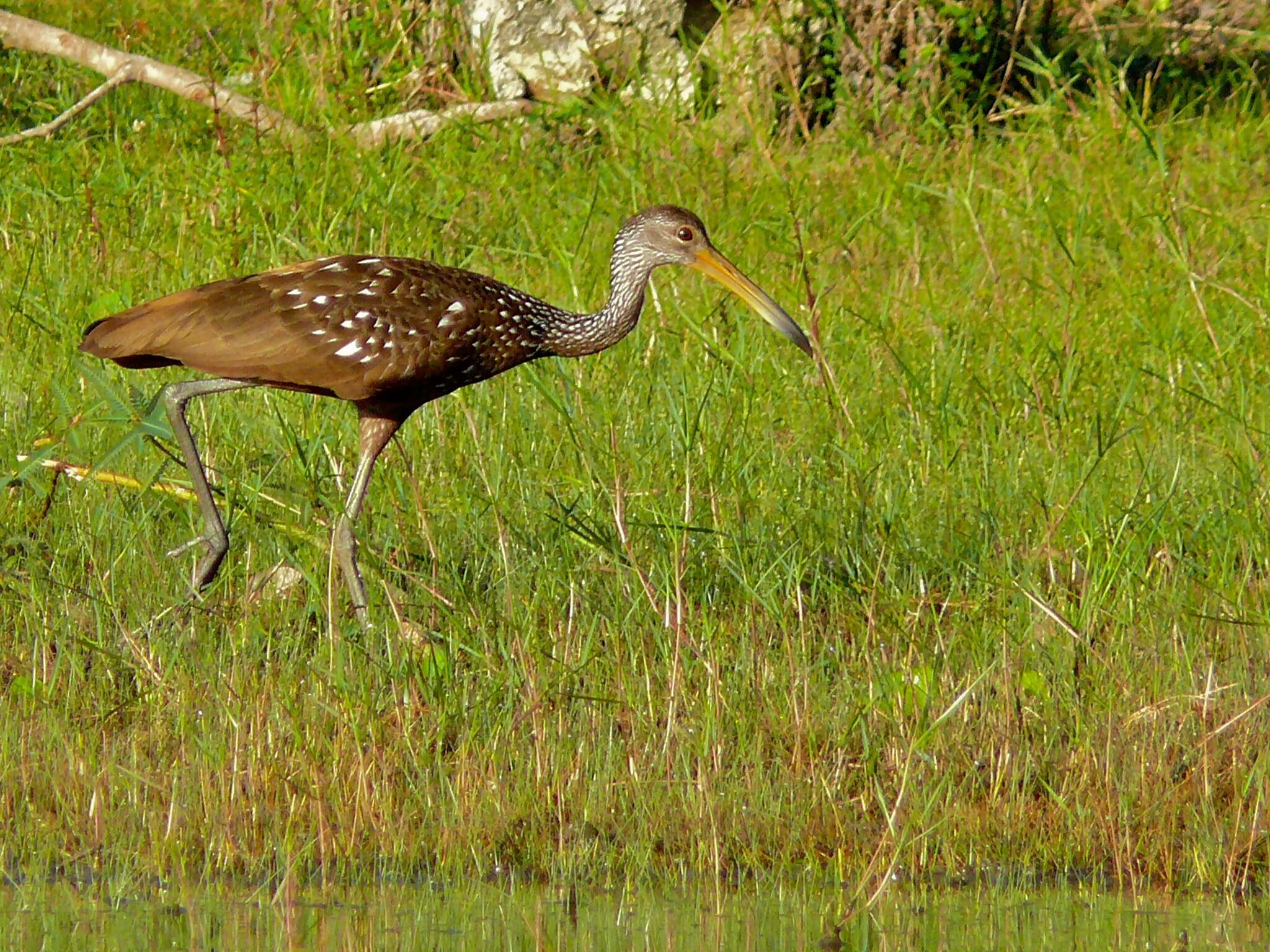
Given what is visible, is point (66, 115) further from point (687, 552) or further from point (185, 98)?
point (687, 552)

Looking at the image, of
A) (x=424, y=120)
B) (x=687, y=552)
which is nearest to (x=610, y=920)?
(x=687, y=552)

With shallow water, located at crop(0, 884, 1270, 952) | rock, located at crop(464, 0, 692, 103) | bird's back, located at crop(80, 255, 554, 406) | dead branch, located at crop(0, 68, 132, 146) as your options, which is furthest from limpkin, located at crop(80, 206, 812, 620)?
rock, located at crop(464, 0, 692, 103)

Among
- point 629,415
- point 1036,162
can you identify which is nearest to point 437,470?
point 629,415

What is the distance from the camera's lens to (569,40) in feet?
31.2

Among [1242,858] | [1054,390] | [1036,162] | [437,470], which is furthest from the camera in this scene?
[1036,162]

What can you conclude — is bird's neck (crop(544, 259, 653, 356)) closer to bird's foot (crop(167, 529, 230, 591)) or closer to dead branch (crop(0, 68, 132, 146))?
bird's foot (crop(167, 529, 230, 591))

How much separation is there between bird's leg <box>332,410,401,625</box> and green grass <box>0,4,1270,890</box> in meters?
0.09

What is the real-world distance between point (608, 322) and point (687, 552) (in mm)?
956

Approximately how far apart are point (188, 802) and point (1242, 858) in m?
2.13

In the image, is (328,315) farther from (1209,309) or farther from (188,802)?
(1209,309)

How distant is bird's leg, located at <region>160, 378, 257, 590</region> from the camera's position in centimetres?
524

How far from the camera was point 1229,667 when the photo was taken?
4.84m

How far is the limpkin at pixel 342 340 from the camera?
5.30m

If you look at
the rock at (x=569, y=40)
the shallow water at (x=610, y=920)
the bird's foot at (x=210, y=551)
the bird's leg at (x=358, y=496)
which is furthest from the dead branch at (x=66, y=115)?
the shallow water at (x=610, y=920)
